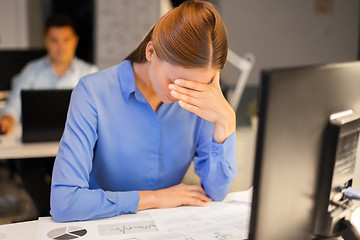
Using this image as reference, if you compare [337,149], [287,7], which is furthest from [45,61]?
[287,7]

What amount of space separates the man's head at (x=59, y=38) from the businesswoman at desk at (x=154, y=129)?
6.86ft

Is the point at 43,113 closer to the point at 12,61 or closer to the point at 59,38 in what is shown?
the point at 12,61

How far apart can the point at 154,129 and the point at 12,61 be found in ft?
6.47

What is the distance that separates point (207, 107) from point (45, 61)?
94.7 inches

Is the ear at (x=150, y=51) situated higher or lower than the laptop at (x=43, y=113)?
higher

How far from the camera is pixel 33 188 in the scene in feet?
8.02

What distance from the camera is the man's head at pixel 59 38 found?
10.8ft

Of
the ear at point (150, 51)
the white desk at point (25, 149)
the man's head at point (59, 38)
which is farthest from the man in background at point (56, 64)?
the ear at point (150, 51)

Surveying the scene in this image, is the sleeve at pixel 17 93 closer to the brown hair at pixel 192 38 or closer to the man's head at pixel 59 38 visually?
the man's head at pixel 59 38

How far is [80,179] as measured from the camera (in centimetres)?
119

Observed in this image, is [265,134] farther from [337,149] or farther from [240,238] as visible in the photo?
[240,238]

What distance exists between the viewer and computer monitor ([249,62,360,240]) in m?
0.70

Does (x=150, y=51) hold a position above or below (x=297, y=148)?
above

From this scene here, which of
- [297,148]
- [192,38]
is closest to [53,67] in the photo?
[192,38]
